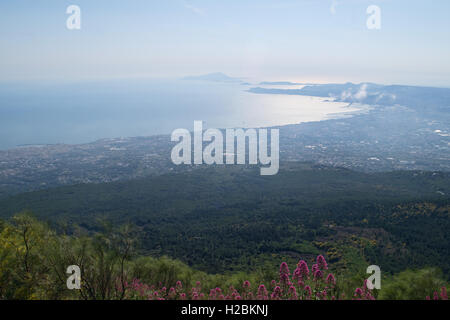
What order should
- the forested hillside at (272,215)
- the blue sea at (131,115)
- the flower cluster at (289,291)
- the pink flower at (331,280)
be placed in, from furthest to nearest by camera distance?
the blue sea at (131,115), the forested hillside at (272,215), the pink flower at (331,280), the flower cluster at (289,291)

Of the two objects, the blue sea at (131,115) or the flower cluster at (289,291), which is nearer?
the flower cluster at (289,291)

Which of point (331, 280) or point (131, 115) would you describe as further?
point (131, 115)

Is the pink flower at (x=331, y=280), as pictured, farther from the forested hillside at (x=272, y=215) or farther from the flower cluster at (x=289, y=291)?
the forested hillside at (x=272, y=215)

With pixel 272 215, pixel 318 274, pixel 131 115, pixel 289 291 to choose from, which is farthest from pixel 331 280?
pixel 131 115

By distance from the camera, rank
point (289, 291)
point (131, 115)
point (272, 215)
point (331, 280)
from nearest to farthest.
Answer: point (289, 291) → point (331, 280) → point (272, 215) → point (131, 115)

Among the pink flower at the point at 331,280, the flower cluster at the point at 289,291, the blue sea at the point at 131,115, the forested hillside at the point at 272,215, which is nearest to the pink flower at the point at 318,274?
the flower cluster at the point at 289,291

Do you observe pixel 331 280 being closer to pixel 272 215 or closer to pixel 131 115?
pixel 272 215

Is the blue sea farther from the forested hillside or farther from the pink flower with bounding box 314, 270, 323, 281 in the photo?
the pink flower with bounding box 314, 270, 323, 281

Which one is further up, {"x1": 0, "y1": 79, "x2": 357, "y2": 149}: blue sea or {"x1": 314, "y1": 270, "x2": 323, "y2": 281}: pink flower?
{"x1": 0, "y1": 79, "x2": 357, "y2": 149}: blue sea

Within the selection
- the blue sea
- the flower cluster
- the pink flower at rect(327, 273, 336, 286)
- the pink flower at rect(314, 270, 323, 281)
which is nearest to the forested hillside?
the flower cluster

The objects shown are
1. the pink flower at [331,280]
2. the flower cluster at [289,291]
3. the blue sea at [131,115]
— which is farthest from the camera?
the blue sea at [131,115]

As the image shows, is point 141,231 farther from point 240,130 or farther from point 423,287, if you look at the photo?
point 240,130
